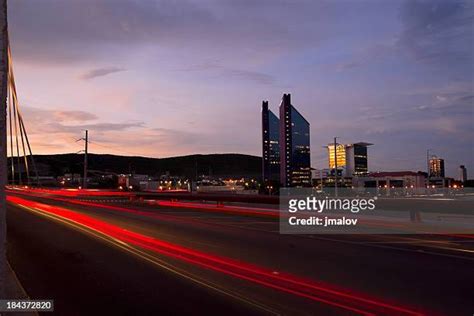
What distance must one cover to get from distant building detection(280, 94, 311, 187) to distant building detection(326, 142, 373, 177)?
852 cm

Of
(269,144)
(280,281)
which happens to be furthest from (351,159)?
(280,281)

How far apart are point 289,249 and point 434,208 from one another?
1831cm

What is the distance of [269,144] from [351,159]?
91.9ft

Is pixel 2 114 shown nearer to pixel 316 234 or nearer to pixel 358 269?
pixel 358 269

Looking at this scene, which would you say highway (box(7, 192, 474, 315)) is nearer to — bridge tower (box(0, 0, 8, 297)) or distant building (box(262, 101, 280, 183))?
bridge tower (box(0, 0, 8, 297))

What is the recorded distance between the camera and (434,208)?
3055cm

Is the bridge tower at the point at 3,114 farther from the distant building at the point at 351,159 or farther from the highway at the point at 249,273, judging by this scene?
the distant building at the point at 351,159

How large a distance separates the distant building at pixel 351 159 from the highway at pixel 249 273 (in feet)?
462

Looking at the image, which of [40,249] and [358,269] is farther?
[40,249]

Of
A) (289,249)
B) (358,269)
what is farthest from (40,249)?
(358,269)

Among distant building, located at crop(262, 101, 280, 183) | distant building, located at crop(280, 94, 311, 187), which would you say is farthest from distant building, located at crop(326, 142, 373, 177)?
distant building, located at crop(262, 101, 280, 183)

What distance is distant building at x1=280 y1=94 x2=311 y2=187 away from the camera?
144625 millimetres

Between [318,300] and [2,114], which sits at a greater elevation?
[2,114]

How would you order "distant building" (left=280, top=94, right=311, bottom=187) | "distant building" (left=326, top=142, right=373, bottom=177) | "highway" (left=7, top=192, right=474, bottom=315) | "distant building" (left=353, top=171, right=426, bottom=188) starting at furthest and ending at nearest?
1. "distant building" (left=326, top=142, right=373, bottom=177)
2. "distant building" (left=280, top=94, right=311, bottom=187)
3. "distant building" (left=353, top=171, right=426, bottom=188)
4. "highway" (left=7, top=192, right=474, bottom=315)
